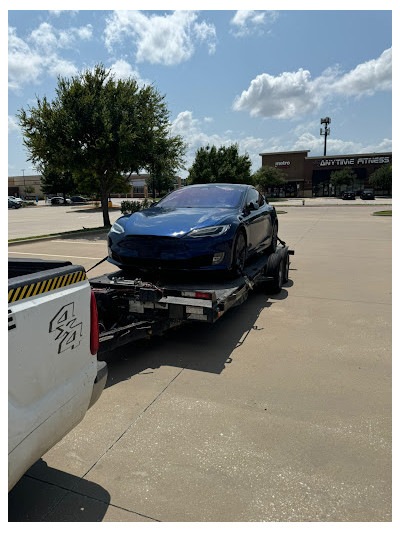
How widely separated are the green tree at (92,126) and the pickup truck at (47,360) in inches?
643

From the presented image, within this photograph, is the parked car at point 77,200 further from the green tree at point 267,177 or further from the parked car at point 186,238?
the parked car at point 186,238

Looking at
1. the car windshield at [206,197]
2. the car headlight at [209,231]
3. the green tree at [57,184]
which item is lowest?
the car headlight at [209,231]

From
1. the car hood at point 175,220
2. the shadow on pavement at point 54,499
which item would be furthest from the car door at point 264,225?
the shadow on pavement at point 54,499

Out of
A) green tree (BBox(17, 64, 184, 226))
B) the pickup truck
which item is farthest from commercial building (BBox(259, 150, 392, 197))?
the pickup truck

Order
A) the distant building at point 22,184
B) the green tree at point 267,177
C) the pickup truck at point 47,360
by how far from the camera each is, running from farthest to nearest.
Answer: the distant building at point 22,184 → the green tree at point 267,177 → the pickup truck at point 47,360

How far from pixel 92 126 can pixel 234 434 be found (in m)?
17.0

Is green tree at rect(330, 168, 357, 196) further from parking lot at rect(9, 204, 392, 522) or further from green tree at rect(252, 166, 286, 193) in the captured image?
parking lot at rect(9, 204, 392, 522)

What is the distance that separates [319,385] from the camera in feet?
12.6

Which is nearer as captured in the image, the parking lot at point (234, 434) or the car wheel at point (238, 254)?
the parking lot at point (234, 434)

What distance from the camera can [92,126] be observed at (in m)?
17.4

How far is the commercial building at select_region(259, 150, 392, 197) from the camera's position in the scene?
244 feet

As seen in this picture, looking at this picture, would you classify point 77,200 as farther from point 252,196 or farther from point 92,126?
point 252,196

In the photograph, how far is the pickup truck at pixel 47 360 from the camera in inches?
70.2

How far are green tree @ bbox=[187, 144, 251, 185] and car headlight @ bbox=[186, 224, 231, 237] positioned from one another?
37144 millimetres
